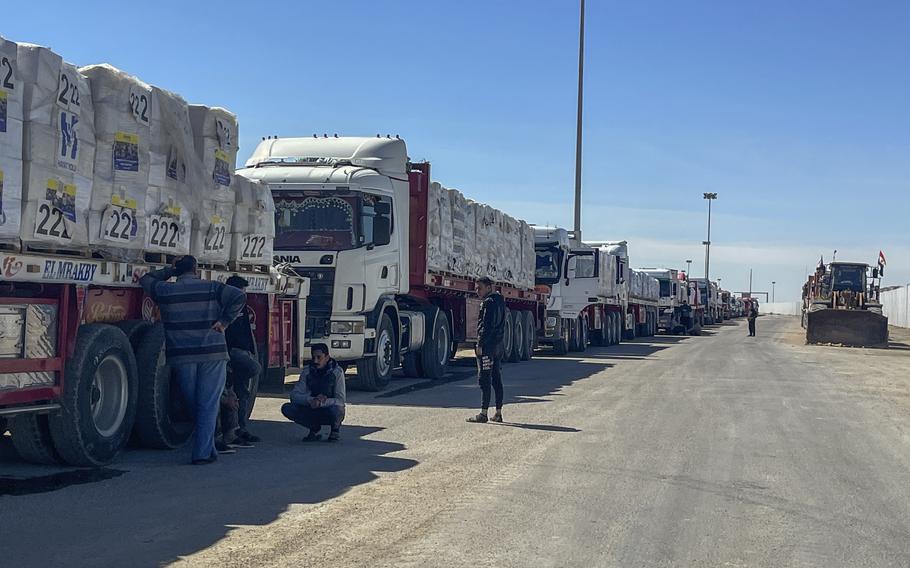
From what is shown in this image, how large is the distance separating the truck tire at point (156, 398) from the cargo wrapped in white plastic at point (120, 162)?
0.81 meters

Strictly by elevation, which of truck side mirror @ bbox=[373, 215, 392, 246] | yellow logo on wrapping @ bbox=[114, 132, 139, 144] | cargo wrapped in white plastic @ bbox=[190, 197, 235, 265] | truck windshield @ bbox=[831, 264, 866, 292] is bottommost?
cargo wrapped in white plastic @ bbox=[190, 197, 235, 265]

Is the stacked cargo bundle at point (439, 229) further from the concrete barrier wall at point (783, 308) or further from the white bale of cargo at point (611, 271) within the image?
the concrete barrier wall at point (783, 308)

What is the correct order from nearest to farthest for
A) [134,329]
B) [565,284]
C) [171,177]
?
[134,329] < [171,177] < [565,284]

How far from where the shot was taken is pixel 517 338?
2516cm

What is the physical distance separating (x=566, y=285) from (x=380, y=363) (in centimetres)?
1616

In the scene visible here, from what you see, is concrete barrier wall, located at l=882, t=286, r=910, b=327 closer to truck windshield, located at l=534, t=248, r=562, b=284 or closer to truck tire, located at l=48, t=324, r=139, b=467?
truck windshield, located at l=534, t=248, r=562, b=284

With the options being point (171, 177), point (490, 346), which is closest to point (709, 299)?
point (490, 346)

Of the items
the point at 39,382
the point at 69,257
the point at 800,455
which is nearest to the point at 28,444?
the point at 39,382

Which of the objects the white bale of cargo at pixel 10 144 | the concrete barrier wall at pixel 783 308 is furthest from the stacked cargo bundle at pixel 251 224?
the concrete barrier wall at pixel 783 308

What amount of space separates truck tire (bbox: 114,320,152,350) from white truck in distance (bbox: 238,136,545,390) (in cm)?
379

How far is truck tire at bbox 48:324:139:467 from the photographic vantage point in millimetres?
8102

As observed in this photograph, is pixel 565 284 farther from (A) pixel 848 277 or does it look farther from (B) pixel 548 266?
(A) pixel 848 277

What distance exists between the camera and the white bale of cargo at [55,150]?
7.64 metres

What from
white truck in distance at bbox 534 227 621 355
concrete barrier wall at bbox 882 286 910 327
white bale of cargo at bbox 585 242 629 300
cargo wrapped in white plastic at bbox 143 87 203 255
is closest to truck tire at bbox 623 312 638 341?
white bale of cargo at bbox 585 242 629 300
